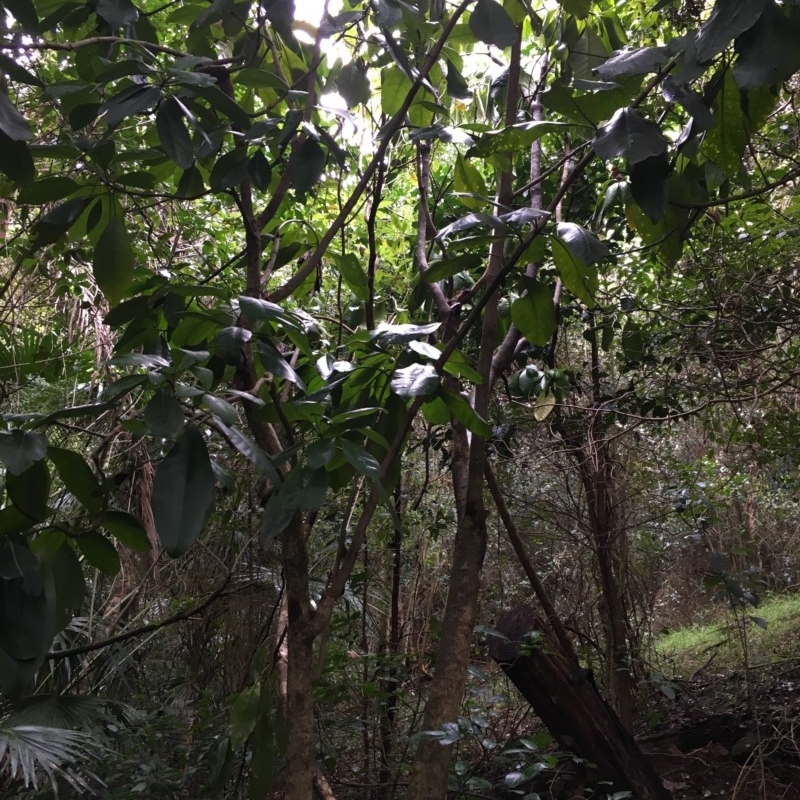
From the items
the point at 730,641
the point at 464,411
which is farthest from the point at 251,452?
the point at 730,641

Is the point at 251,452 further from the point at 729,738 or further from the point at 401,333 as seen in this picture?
the point at 729,738

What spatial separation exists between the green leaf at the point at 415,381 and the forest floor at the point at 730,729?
1960 millimetres

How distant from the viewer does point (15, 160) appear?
117cm

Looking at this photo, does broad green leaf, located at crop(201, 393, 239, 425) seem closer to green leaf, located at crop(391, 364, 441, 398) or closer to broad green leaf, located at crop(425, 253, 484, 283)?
green leaf, located at crop(391, 364, 441, 398)

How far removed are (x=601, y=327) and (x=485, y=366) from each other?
72.9 inches

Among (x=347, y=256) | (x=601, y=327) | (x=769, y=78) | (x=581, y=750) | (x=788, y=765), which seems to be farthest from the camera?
(x=601, y=327)

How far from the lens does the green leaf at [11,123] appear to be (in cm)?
101

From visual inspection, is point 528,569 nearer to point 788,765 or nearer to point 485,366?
point 485,366

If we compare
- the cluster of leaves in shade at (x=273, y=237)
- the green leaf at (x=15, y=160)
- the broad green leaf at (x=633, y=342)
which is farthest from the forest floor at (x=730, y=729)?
the green leaf at (x=15, y=160)

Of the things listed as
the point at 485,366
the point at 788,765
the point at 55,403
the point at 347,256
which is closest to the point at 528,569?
the point at 485,366

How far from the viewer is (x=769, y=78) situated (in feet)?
3.14

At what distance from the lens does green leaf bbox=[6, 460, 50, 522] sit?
1.05 m

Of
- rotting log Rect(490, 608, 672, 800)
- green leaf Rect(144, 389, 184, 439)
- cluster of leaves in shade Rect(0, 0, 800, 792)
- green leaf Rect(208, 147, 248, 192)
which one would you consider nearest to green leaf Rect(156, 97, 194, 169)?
cluster of leaves in shade Rect(0, 0, 800, 792)

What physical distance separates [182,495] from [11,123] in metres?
0.56
